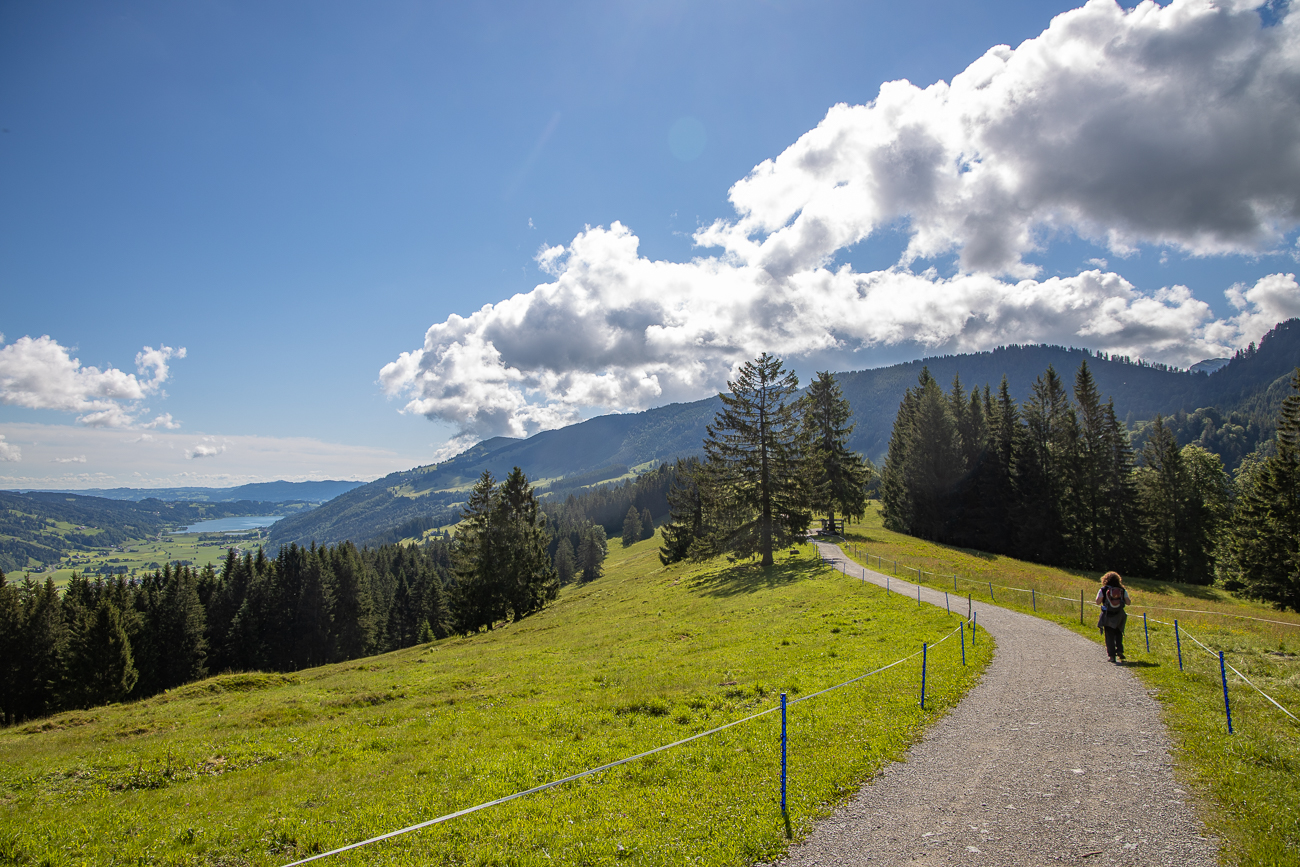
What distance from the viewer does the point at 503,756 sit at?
1209 cm

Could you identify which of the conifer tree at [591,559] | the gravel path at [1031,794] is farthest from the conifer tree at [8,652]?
Answer: the conifer tree at [591,559]

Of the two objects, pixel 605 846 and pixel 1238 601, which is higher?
pixel 605 846

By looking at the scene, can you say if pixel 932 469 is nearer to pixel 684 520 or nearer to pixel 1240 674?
pixel 684 520

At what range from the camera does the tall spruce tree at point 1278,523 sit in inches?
1566

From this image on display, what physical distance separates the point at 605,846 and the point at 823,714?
7017 millimetres

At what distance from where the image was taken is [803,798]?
9031 millimetres

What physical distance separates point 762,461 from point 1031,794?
34.5m

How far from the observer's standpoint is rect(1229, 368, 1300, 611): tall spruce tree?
3978 cm

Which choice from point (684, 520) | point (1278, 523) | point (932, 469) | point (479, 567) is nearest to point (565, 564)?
point (684, 520)

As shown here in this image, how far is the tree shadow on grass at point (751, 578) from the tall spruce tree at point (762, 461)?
5.54ft

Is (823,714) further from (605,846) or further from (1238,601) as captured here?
(1238,601)

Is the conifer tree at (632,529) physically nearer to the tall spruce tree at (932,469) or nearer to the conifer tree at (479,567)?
the tall spruce tree at (932,469)

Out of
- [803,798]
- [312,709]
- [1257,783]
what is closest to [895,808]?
[803,798]

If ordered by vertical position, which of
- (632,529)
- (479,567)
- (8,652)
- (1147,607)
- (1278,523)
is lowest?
(632,529)
